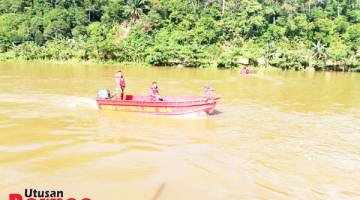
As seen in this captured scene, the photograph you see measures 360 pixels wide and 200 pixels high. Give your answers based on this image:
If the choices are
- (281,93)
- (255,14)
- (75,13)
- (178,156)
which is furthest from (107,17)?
(178,156)

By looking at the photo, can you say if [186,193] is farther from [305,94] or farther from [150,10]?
[150,10]

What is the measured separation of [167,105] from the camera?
1791cm

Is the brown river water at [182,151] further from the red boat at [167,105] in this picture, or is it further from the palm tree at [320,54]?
the palm tree at [320,54]

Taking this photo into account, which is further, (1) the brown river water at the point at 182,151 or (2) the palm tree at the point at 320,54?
(2) the palm tree at the point at 320,54

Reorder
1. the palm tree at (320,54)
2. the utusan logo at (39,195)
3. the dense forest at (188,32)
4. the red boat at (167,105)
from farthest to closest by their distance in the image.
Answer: the dense forest at (188,32), the palm tree at (320,54), the red boat at (167,105), the utusan logo at (39,195)

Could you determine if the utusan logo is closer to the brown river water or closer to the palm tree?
the brown river water

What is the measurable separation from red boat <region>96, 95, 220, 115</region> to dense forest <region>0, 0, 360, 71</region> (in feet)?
113

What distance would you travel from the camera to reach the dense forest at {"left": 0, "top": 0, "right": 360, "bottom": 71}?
5297 centimetres

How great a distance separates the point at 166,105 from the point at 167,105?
0.15 ft

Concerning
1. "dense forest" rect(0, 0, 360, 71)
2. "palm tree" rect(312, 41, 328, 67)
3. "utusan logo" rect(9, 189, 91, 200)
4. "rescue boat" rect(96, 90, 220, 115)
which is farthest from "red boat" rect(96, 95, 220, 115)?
"palm tree" rect(312, 41, 328, 67)

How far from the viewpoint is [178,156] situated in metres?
12.8

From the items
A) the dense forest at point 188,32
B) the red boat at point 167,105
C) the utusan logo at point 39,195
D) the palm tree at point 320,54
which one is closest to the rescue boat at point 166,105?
the red boat at point 167,105

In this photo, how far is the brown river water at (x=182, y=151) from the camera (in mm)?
10227

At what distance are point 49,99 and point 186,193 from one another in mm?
14825
